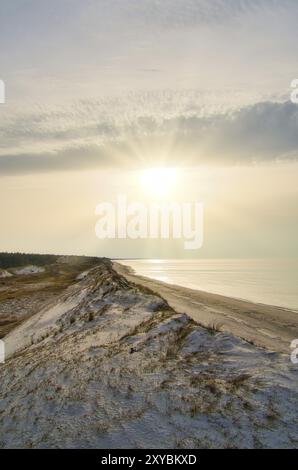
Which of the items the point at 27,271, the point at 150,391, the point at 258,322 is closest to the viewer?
A: the point at 150,391

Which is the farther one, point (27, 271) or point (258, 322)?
point (27, 271)

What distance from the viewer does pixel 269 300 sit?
157 feet

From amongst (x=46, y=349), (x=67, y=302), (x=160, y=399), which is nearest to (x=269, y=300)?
(x=67, y=302)

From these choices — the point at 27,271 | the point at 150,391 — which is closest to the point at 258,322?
the point at 150,391

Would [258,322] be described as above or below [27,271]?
above

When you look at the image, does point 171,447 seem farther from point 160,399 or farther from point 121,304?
point 121,304

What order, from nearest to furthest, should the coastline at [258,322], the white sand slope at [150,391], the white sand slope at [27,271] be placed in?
the white sand slope at [150,391] < the coastline at [258,322] < the white sand slope at [27,271]

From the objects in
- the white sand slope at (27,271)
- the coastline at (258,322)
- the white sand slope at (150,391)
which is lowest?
the white sand slope at (27,271)

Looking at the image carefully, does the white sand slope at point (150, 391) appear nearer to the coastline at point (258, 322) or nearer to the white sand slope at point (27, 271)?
the coastline at point (258, 322)

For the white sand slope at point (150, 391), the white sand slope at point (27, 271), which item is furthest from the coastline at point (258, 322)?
the white sand slope at point (27, 271)

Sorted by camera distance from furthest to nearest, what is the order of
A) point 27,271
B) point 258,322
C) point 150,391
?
point 27,271, point 258,322, point 150,391

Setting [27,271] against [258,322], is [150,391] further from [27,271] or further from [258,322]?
[27,271]

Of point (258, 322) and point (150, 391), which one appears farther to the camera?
point (258, 322)

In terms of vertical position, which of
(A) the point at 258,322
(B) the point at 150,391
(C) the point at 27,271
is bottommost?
(C) the point at 27,271
